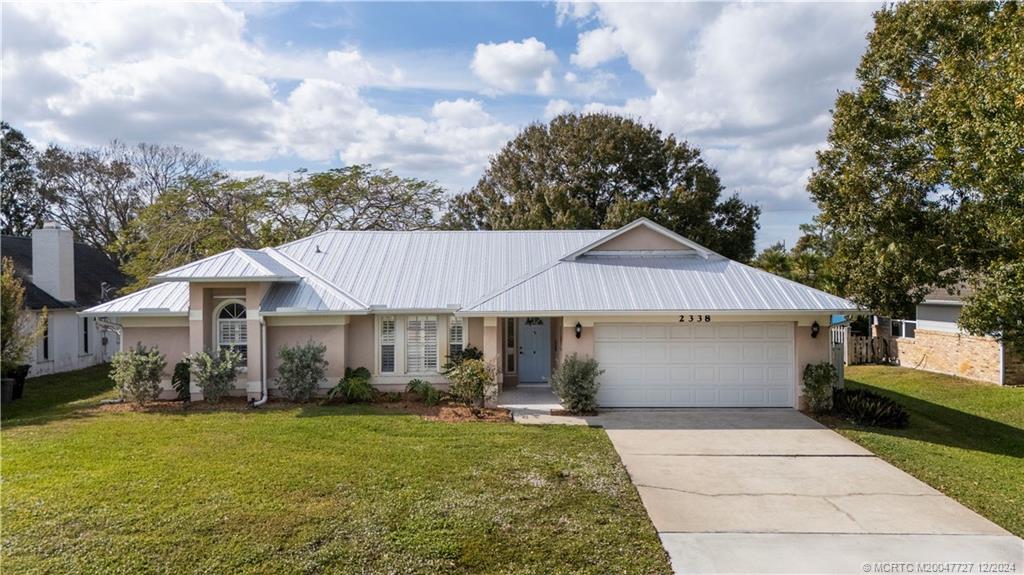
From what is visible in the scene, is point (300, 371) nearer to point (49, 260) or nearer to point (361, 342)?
point (361, 342)

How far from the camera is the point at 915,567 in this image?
6.50 m

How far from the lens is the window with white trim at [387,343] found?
15.8m

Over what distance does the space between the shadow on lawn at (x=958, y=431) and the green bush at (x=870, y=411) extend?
22 cm

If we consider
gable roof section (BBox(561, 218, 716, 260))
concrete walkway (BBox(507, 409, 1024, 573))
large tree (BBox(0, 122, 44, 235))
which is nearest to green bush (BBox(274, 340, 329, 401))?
gable roof section (BBox(561, 218, 716, 260))

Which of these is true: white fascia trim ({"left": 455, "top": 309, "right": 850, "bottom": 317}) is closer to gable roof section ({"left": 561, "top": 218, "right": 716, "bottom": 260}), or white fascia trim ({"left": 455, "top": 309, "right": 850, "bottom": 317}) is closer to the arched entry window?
gable roof section ({"left": 561, "top": 218, "right": 716, "bottom": 260})

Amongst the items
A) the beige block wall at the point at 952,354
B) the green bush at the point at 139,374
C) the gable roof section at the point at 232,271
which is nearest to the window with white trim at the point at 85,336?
the green bush at the point at 139,374

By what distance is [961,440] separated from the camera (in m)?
12.5

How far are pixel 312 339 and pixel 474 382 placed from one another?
15.2 feet

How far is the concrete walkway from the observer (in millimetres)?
6691

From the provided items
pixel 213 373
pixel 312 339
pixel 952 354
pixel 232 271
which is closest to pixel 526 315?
pixel 312 339

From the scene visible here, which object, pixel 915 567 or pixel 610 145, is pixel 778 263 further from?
pixel 915 567

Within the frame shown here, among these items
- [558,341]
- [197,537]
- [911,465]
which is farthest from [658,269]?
[197,537]

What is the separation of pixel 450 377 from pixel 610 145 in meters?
21.8

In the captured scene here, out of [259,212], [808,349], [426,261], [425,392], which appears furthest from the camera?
[259,212]
